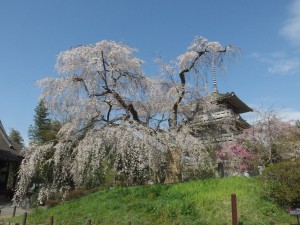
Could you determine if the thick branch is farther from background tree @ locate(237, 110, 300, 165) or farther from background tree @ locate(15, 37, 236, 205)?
background tree @ locate(237, 110, 300, 165)

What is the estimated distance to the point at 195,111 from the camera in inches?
765

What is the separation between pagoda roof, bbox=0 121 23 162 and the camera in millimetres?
23659

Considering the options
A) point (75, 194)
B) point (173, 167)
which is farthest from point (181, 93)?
point (75, 194)

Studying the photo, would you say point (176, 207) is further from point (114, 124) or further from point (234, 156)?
point (234, 156)

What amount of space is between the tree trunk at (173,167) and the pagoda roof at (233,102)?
9332 mm

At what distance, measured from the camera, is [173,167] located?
17.3 m

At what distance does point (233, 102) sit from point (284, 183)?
18.9 m

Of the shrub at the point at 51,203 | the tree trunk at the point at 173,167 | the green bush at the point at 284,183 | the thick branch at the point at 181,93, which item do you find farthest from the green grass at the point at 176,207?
the thick branch at the point at 181,93

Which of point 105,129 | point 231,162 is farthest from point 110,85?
point 231,162

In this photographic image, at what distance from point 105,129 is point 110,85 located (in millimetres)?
2874

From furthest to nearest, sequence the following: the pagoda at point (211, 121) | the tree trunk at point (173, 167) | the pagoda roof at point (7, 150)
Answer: the pagoda roof at point (7, 150), the pagoda at point (211, 121), the tree trunk at point (173, 167)

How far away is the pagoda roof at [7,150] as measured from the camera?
931 inches

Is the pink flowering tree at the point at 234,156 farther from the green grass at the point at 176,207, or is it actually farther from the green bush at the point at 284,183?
the green bush at the point at 284,183

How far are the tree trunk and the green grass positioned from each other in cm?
332
